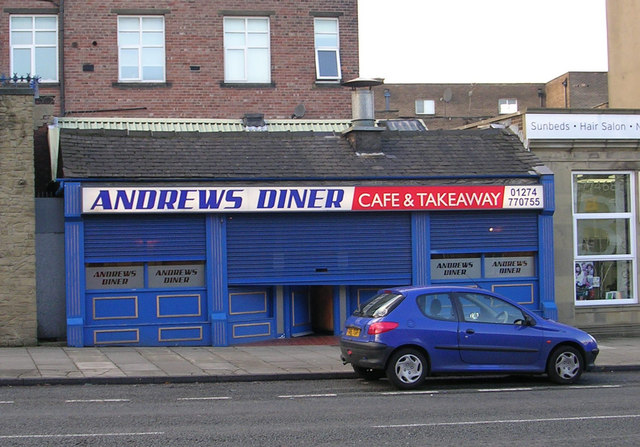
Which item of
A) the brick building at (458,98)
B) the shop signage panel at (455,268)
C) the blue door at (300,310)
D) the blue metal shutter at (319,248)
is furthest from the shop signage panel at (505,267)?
the brick building at (458,98)

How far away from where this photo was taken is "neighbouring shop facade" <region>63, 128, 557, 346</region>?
1725 centimetres

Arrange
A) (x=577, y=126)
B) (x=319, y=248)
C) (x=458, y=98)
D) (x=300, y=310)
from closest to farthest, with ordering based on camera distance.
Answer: (x=319, y=248)
(x=300, y=310)
(x=577, y=126)
(x=458, y=98)

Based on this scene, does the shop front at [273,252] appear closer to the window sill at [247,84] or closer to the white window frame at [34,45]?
the window sill at [247,84]

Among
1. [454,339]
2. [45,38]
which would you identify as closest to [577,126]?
[454,339]

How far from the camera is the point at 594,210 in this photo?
2061cm

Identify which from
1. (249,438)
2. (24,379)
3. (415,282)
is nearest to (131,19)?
(415,282)

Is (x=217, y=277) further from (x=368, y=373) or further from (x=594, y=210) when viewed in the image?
(x=594, y=210)

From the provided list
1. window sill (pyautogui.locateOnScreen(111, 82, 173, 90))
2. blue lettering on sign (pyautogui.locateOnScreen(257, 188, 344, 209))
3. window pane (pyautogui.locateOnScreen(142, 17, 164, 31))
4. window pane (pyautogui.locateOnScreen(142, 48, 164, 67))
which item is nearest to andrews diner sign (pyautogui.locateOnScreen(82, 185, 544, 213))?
blue lettering on sign (pyautogui.locateOnScreen(257, 188, 344, 209))

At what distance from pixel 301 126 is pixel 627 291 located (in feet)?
29.3

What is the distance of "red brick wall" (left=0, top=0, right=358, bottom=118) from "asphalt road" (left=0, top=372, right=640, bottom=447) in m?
10.8

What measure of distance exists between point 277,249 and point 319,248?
35.3 inches

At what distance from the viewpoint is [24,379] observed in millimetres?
12820

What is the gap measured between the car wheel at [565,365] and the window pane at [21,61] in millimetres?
15183

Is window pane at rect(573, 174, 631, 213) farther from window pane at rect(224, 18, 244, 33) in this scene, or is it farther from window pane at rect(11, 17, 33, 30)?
window pane at rect(11, 17, 33, 30)
